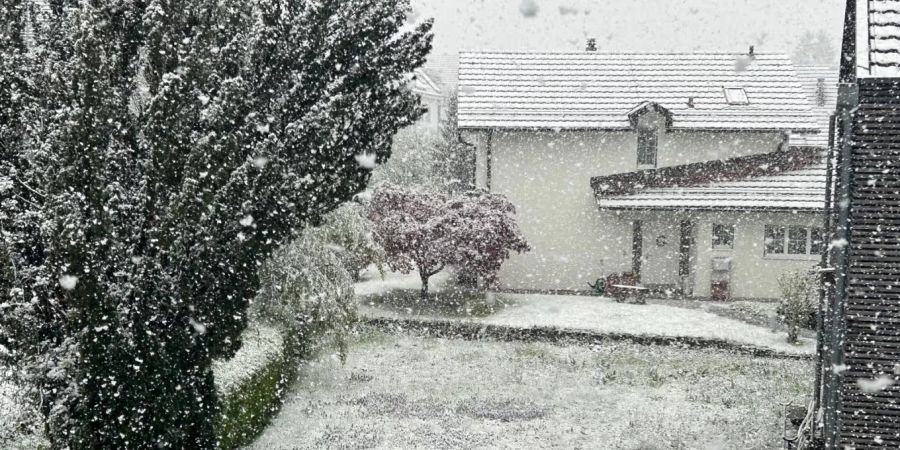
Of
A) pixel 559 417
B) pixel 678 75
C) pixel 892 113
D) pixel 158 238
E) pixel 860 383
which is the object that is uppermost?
pixel 678 75

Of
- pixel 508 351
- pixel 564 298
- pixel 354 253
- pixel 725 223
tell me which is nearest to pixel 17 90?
pixel 354 253

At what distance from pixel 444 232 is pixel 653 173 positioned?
642cm

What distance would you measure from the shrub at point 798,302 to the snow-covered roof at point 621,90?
621 centimetres

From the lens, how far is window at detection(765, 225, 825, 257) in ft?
62.8

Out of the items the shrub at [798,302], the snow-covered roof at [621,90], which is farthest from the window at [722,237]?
the shrub at [798,302]

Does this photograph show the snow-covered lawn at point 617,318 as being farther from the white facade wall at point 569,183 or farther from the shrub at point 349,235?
the shrub at point 349,235

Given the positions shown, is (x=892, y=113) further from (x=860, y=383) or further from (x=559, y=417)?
(x=559, y=417)

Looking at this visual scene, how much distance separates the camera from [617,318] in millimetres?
17109

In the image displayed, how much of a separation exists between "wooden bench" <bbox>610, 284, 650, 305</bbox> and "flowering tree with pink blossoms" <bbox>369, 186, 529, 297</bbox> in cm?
307

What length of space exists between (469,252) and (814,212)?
31.6ft

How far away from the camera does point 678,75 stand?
22172mm

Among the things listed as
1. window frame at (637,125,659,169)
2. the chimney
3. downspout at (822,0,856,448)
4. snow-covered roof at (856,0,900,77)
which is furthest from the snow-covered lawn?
the chimney

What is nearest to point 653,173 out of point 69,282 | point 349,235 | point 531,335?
point 531,335

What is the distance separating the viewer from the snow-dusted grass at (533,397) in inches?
406
